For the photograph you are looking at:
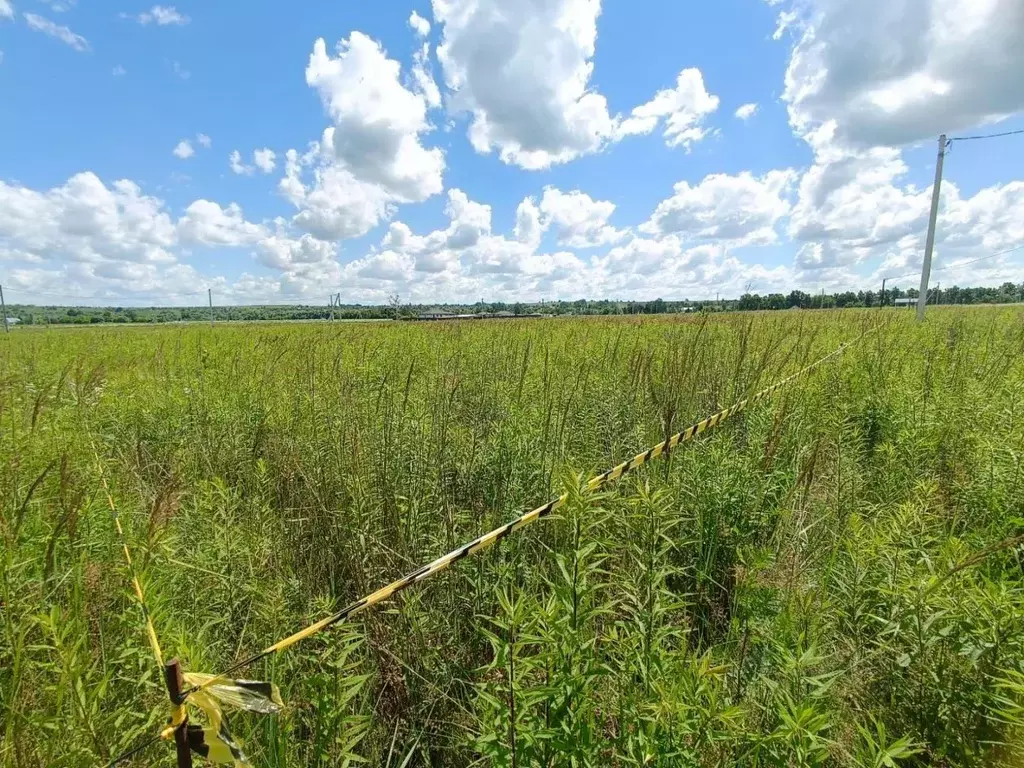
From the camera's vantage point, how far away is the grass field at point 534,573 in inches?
48.9

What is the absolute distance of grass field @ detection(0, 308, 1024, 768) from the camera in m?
1.24

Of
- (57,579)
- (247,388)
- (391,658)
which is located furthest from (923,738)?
(247,388)

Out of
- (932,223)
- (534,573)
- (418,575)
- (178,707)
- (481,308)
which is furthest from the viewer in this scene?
(481,308)

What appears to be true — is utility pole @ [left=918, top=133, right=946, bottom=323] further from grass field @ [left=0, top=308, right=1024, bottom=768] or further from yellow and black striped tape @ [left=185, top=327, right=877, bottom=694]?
yellow and black striped tape @ [left=185, top=327, right=877, bottom=694]

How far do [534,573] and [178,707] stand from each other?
1.64m

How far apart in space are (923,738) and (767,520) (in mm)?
1181

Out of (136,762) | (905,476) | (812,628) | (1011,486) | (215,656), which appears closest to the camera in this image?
(136,762)

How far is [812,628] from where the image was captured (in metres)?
1.57

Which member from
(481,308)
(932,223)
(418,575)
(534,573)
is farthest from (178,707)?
(481,308)

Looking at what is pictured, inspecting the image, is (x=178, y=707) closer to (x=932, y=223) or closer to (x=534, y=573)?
(x=534, y=573)

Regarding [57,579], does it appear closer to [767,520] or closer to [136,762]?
[136,762]

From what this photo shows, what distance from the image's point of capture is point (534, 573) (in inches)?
88.8

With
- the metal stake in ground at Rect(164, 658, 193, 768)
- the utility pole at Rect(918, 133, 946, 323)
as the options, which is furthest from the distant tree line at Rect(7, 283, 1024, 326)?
the metal stake in ground at Rect(164, 658, 193, 768)

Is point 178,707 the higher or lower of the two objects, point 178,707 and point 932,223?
the lower
